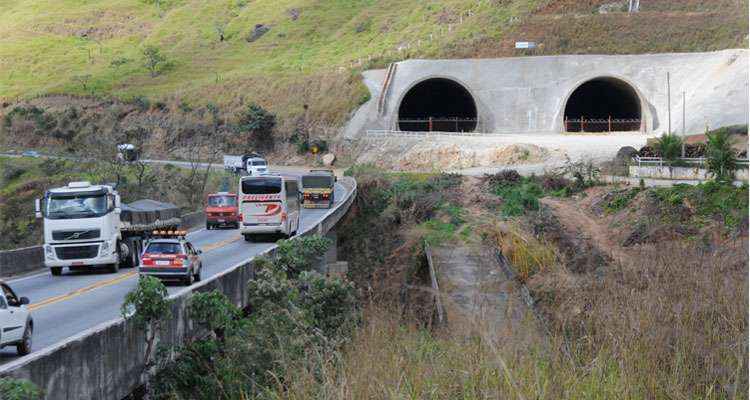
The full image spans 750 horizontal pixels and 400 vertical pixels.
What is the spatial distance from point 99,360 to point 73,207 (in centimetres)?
1541

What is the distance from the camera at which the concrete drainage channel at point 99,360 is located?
11078 mm

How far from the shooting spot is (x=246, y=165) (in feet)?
239

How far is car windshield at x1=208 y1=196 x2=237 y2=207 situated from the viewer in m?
47.9

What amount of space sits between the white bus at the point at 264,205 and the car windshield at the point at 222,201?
421 inches

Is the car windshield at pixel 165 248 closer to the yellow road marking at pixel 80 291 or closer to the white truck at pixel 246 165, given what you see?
the yellow road marking at pixel 80 291

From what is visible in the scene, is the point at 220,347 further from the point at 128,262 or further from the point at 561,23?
the point at 561,23

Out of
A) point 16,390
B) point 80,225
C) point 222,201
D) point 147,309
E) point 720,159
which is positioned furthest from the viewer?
point 222,201

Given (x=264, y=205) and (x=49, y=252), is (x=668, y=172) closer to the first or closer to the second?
(x=264, y=205)

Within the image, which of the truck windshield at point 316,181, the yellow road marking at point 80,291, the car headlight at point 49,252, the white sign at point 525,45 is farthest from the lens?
the white sign at point 525,45

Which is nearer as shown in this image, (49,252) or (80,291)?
(80,291)

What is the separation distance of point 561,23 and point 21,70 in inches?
2916

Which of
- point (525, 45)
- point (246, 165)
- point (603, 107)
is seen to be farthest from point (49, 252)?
point (603, 107)

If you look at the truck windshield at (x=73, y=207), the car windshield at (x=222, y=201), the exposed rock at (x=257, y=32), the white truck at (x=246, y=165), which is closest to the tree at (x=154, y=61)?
the exposed rock at (x=257, y=32)

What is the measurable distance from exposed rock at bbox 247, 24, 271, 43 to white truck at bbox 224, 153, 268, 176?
176 feet
